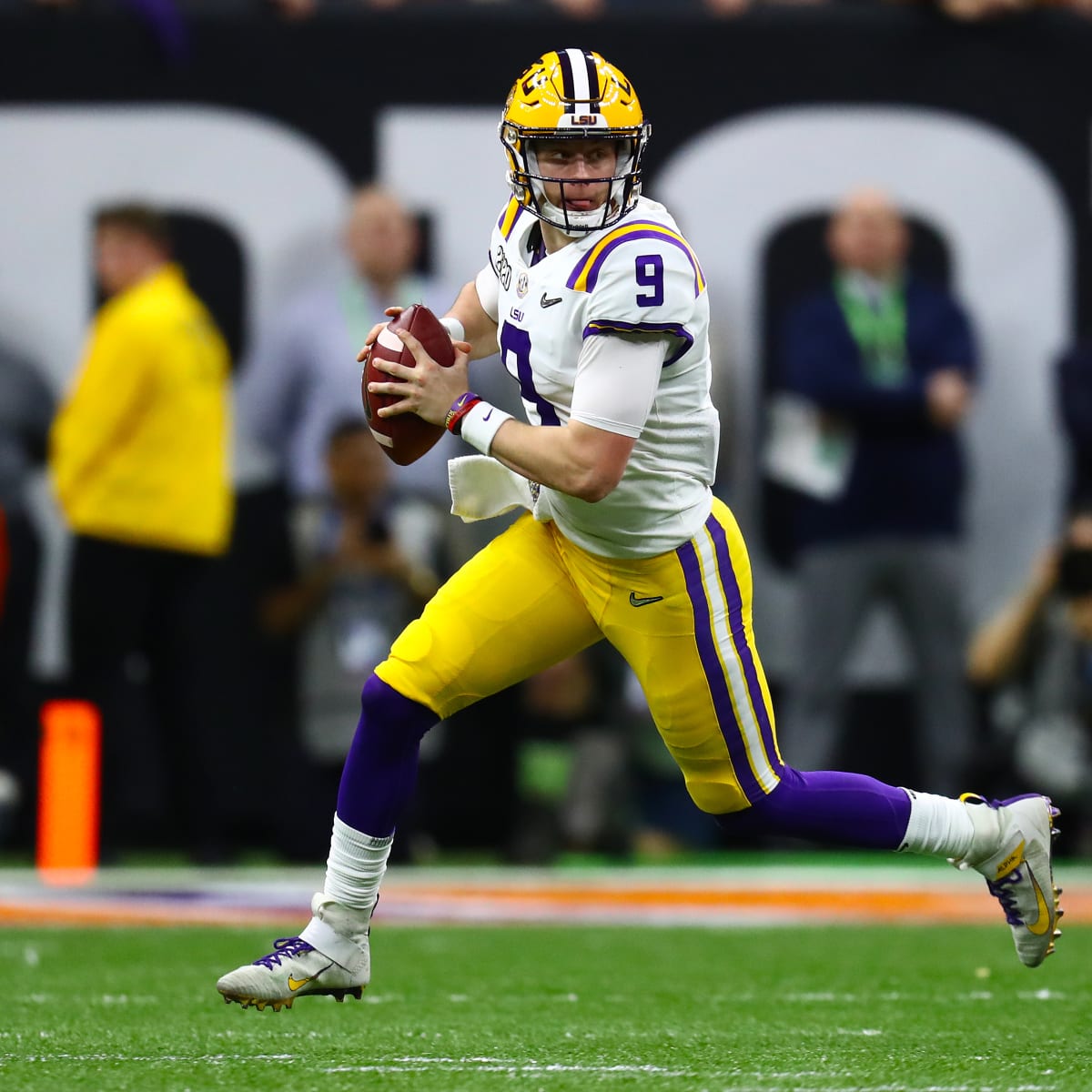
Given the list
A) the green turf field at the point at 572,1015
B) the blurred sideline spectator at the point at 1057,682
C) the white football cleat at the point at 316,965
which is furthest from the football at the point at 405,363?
the blurred sideline spectator at the point at 1057,682

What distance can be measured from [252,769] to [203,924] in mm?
1847

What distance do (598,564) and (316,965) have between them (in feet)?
2.97

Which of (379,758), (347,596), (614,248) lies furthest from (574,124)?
(347,596)

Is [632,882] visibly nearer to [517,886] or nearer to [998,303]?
[517,886]

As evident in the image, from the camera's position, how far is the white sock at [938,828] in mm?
4273

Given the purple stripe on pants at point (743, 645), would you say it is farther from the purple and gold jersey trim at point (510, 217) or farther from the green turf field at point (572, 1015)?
the purple and gold jersey trim at point (510, 217)

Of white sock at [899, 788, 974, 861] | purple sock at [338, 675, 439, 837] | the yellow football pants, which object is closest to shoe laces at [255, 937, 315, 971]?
purple sock at [338, 675, 439, 837]

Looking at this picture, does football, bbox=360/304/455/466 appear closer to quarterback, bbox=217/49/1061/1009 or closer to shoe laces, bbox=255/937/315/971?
quarterback, bbox=217/49/1061/1009

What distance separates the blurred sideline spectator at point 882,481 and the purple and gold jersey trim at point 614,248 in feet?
12.4

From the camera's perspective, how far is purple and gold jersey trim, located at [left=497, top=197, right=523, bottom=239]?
4.32 m

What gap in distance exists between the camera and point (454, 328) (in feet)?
14.5

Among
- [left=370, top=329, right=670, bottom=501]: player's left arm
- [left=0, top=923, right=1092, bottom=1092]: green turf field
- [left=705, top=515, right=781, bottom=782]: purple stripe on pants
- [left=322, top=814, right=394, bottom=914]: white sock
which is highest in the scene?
[left=370, top=329, right=670, bottom=501]: player's left arm

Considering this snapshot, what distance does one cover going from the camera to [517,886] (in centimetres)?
714

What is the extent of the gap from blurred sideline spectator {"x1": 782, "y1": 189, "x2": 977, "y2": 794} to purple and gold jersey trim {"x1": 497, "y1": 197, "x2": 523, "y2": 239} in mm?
3571
